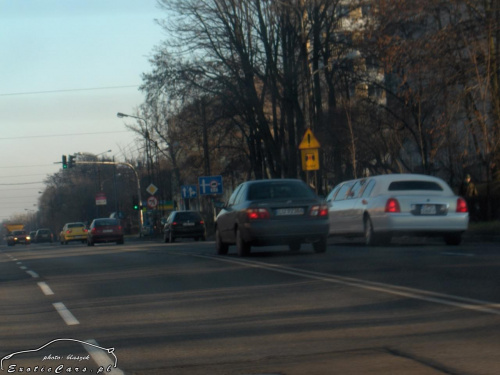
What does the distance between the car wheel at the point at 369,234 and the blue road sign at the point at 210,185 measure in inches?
969

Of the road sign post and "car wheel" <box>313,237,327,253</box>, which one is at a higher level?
the road sign post

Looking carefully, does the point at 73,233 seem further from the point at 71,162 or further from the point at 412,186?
the point at 412,186

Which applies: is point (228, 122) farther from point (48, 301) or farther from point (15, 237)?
point (15, 237)

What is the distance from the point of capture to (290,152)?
42.1m

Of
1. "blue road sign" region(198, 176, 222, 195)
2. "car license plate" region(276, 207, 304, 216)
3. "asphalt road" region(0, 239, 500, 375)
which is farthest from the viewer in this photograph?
"blue road sign" region(198, 176, 222, 195)

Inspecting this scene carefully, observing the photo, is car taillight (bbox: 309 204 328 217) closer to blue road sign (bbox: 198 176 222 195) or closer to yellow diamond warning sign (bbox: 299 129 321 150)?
yellow diamond warning sign (bbox: 299 129 321 150)

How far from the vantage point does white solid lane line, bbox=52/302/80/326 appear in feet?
31.3

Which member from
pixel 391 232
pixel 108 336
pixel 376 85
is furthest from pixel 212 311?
pixel 376 85

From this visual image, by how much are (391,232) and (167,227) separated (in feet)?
77.0

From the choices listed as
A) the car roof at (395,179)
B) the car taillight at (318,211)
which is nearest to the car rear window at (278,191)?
the car taillight at (318,211)

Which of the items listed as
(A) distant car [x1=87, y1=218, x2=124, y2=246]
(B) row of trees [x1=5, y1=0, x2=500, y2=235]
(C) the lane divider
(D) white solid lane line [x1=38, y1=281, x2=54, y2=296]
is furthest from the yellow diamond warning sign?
(A) distant car [x1=87, y1=218, x2=124, y2=246]

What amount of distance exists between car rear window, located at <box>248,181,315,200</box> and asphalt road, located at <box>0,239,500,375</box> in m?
3.04

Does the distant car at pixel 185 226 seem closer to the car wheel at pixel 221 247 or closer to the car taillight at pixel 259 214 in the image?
the car wheel at pixel 221 247

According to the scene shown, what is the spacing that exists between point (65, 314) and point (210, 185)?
3435 centimetres
